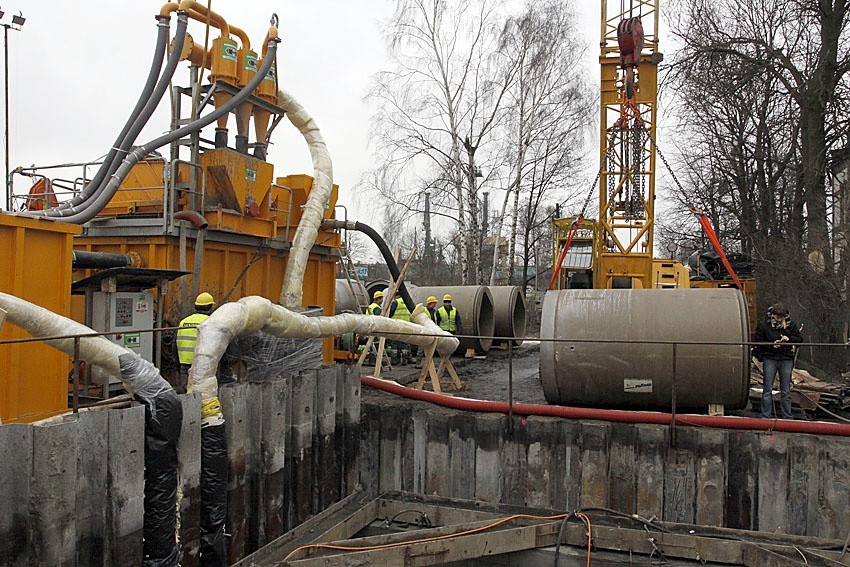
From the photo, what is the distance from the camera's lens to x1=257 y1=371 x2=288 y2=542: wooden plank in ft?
27.3

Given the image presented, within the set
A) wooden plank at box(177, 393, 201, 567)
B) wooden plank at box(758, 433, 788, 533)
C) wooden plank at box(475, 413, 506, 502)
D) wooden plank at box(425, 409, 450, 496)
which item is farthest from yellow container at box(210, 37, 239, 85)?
wooden plank at box(758, 433, 788, 533)

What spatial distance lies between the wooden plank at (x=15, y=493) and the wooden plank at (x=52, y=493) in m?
0.04

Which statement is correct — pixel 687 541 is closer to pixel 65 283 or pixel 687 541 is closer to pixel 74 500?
pixel 74 500

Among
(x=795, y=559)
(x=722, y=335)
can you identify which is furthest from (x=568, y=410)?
(x=795, y=559)

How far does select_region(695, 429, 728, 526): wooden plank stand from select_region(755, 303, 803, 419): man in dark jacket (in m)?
1.18

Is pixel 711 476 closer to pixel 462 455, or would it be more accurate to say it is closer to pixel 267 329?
pixel 462 455

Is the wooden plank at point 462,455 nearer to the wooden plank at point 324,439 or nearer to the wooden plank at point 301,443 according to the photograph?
the wooden plank at point 324,439

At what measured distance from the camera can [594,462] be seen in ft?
30.2

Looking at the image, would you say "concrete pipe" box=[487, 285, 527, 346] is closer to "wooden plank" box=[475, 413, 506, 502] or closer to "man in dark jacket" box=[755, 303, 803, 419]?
"wooden plank" box=[475, 413, 506, 502]

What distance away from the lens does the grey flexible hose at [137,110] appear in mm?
9523

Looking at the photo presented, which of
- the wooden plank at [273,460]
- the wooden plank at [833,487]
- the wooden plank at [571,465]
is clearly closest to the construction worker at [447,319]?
the wooden plank at [571,465]

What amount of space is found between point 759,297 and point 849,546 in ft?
47.9

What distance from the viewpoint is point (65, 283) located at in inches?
318

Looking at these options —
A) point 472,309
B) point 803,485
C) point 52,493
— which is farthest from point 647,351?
point 472,309
